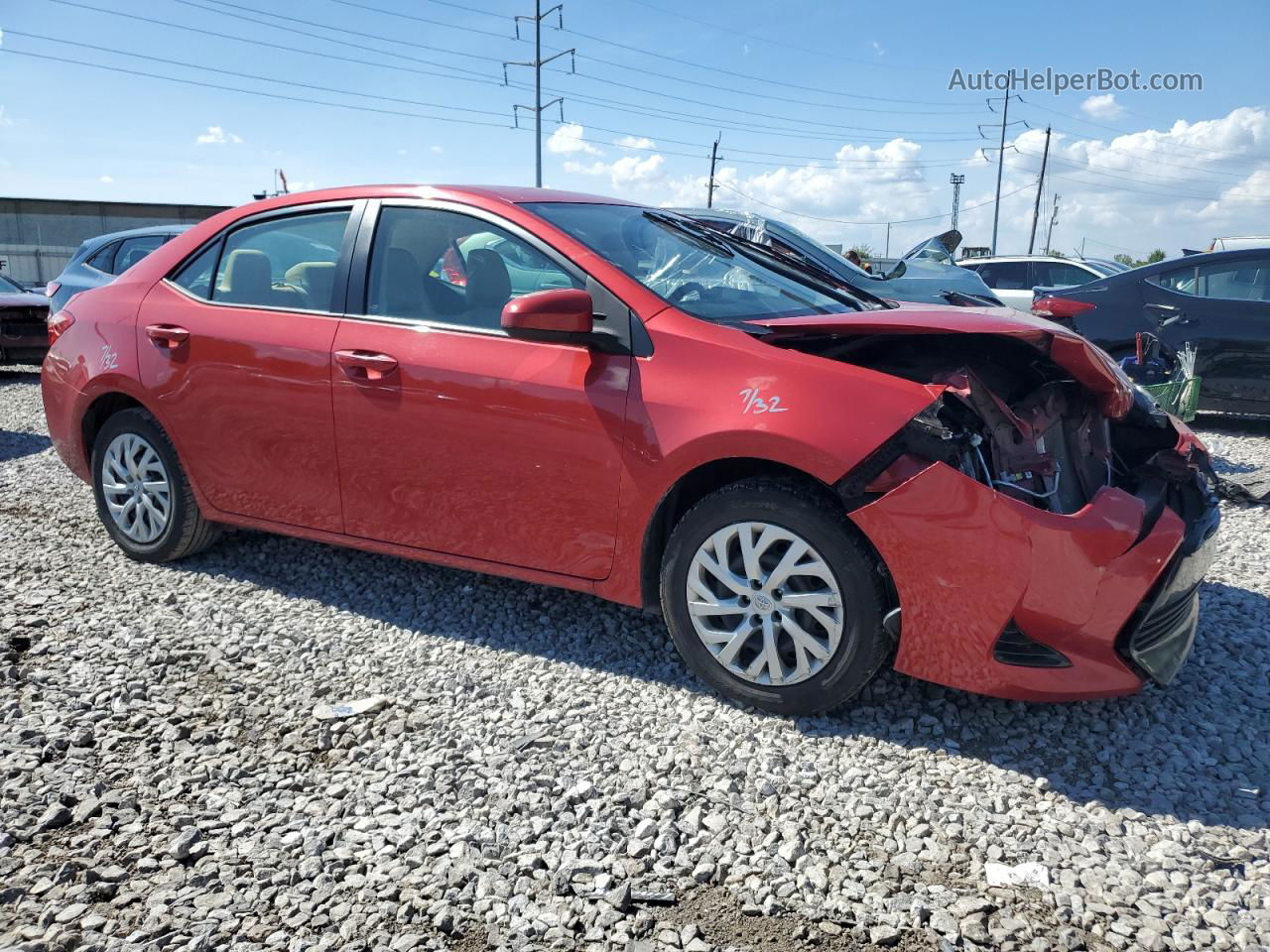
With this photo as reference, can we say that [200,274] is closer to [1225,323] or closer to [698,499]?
[698,499]

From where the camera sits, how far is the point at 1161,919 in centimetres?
232

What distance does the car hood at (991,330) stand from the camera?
312 cm

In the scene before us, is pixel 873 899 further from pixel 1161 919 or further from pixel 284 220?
pixel 284 220

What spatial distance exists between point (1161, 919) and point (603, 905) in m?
1.28

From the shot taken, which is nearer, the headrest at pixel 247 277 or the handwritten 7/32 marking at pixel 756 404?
the handwritten 7/32 marking at pixel 756 404

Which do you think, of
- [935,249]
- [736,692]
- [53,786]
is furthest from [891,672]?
[935,249]

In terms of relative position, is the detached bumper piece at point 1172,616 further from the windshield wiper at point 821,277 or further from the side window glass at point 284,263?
the side window glass at point 284,263

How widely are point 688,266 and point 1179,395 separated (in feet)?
13.3

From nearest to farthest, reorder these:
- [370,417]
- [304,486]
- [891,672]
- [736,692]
Answer: [736,692] < [891,672] < [370,417] < [304,486]

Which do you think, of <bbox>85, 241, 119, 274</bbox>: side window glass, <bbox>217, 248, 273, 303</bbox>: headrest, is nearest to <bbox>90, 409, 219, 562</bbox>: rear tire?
<bbox>217, 248, 273, 303</bbox>: headrest

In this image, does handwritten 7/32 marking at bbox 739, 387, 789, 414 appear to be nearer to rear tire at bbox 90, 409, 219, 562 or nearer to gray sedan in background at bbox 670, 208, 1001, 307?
rear tire at bbox 90, 409, 219, 562

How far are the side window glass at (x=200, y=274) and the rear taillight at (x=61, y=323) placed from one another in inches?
28.8

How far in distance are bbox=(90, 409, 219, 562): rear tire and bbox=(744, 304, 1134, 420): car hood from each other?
9.11 feet

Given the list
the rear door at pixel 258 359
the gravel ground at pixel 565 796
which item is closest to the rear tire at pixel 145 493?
the rear door at pixel 258 359
